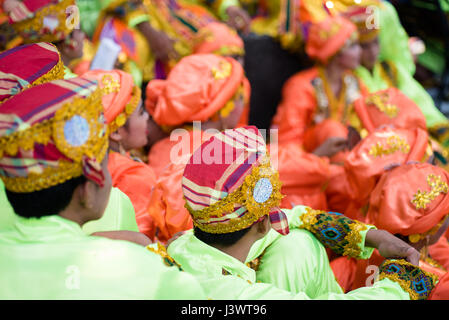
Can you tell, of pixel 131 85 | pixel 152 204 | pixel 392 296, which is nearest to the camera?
pixel 392 296

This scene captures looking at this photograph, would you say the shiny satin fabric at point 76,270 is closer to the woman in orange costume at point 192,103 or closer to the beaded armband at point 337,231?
the beaded armband at point 337,231

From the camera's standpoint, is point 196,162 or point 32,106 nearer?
point 32,106

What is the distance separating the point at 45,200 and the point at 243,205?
0.54m

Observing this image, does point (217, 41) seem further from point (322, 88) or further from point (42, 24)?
point (42, 24)

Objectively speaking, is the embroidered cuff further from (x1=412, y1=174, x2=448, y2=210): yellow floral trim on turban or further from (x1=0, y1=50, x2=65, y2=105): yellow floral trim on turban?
(x1=0, y1=50, x2=65, y2=105): yellow floral trim on turban

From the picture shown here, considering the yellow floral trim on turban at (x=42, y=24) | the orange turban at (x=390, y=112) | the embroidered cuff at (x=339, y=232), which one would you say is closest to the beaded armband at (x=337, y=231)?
the embroidered cuff at (x=339, y=232)

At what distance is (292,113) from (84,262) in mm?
2882

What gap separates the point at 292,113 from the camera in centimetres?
383

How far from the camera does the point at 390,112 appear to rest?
105 inches

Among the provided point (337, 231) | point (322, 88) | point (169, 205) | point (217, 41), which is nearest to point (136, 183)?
point (169, 205)

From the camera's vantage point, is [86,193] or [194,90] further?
[194,90]

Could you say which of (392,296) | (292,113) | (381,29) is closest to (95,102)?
(392,296)

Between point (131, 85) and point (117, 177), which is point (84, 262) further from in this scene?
point (131, 85)

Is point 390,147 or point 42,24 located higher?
point 42,24
